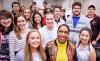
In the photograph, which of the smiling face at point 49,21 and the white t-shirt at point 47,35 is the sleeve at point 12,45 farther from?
the smiling face at point 49,21

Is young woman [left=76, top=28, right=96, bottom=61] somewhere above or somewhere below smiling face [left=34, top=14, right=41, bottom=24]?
below

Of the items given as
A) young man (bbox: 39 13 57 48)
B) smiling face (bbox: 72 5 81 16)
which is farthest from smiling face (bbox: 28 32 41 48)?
smiling face (bbox: 72 5 81 16)

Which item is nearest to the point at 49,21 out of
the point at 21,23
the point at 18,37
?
the point at 21,23

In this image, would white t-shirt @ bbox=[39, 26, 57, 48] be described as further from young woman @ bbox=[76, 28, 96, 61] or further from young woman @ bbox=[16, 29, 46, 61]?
young woman @ bbox=[16, 29, 46, 61]

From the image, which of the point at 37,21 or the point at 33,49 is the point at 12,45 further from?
the point at 37,21

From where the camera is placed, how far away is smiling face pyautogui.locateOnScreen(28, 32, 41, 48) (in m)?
3.77

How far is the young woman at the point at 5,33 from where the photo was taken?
4.07 m

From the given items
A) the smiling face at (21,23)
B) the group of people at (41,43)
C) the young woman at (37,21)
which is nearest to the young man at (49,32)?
the group of people at (41,43)

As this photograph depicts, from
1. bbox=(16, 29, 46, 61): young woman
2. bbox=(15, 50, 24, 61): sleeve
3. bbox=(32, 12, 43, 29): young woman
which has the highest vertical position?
bbox=(32, 12, 43, 29): young woman

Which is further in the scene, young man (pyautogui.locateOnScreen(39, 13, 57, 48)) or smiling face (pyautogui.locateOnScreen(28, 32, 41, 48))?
young man (pyautogui.locateOnScreen(39, 13, 57, 48))

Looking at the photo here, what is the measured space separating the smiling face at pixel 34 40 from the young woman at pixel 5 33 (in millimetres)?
469

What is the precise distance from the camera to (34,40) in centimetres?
379

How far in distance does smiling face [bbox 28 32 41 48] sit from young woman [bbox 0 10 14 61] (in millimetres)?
469

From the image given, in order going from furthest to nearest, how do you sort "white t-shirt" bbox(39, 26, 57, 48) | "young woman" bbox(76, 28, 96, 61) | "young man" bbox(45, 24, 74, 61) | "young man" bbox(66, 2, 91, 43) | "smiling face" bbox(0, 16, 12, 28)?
1. "young man" bbox(66, 2, 91, 43)
2. "white t-shirt" bbox(39, 26, 57, 48)
3. "smiling face" bbox(0, 16, 12, 28)
4. "young woman" bbox(76, 28, 96, 61)
5. "young man" bbox(45, 24, 74, 61)
